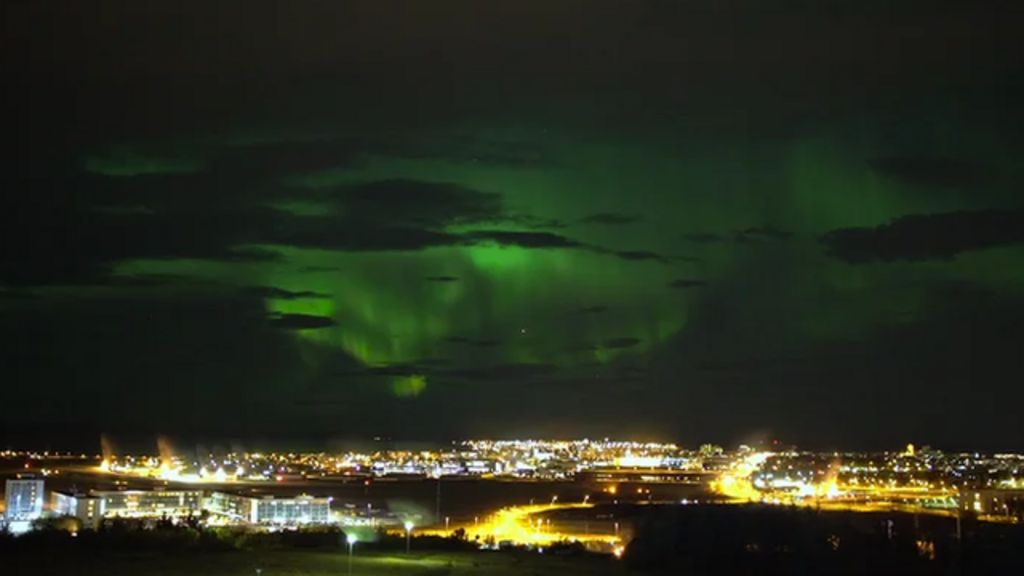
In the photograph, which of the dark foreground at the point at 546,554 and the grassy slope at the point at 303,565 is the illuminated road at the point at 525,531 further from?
the grassy slope at the point at 303,565

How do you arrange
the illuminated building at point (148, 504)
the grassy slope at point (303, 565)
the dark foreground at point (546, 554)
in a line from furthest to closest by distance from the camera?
1. the illuminated building at point (148, 504)
2. the dark foreground at point (546, 554)
3. the grassy slope at point (303, 565)

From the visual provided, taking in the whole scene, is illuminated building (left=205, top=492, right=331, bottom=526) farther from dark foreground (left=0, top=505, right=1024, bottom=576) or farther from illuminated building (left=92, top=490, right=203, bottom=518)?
dark foreground (left=0, top=505, right=1024, bottom=576)

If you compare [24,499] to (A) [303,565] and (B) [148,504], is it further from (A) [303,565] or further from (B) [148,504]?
(A) [303,565]

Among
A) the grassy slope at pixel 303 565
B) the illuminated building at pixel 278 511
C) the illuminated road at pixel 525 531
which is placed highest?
the illuminated building at pixel 278 511

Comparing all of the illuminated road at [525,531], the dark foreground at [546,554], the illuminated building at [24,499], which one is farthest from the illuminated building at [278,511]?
the dark foreground at [546,554]

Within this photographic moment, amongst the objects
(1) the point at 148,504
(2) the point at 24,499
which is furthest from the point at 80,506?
(1) the point at 148,504

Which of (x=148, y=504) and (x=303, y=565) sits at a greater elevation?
(x=148, y=504)

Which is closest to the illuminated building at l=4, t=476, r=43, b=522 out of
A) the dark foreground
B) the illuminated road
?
the illuminated road
